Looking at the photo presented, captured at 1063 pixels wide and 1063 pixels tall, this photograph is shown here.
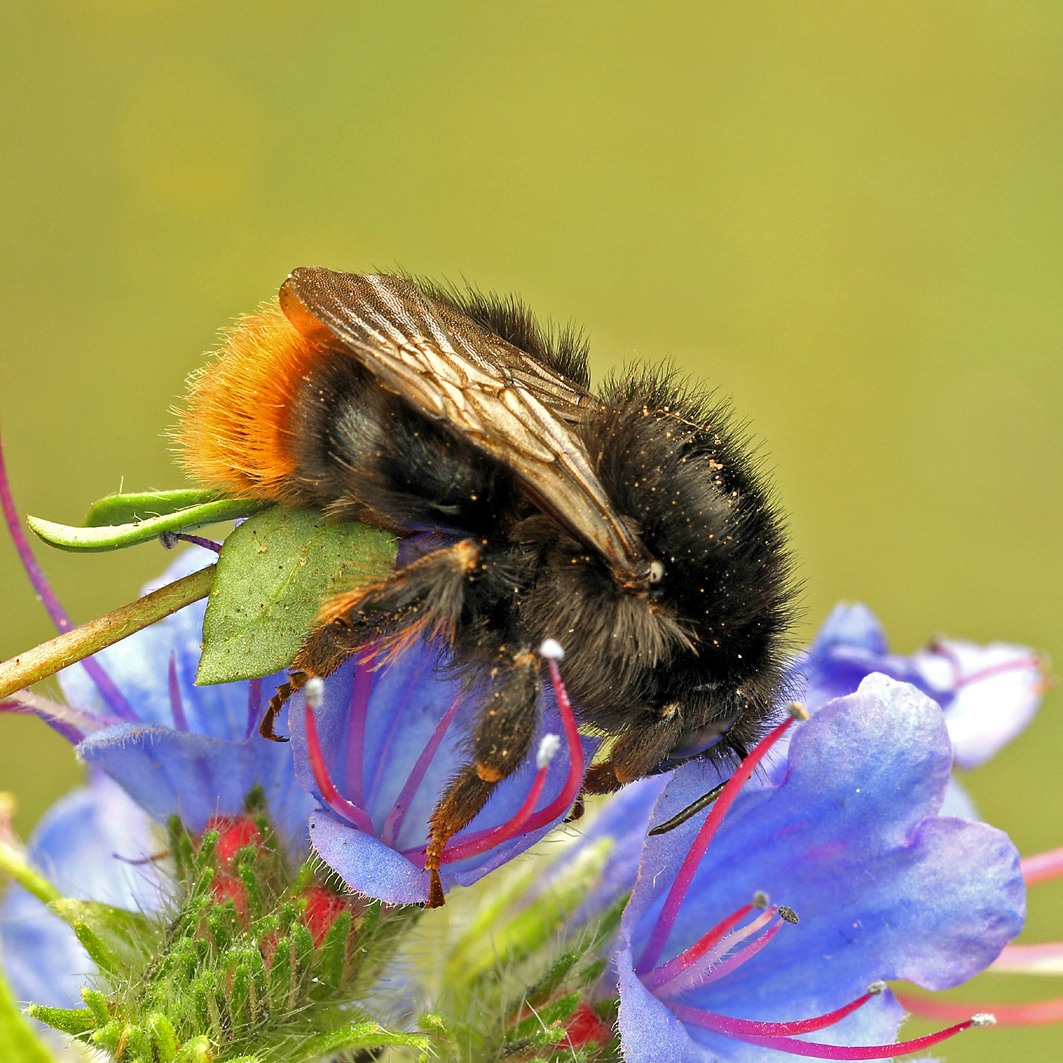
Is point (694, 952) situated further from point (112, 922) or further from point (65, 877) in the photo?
point (65, 877)

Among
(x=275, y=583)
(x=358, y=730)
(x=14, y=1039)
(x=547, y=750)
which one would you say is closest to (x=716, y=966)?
(x=547, y=750)

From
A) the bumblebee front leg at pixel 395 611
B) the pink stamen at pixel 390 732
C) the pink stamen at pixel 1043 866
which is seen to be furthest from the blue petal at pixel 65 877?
the pink stamen at pixel 1043 866

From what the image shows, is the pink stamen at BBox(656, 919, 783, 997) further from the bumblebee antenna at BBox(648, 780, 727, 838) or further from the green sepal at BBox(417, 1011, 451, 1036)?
the green sepal at BBox(417, 1011, 451, 1036)

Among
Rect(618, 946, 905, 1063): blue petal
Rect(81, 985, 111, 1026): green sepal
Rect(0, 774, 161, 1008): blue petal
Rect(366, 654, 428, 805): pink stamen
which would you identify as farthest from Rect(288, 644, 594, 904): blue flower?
Rect(0, 774, 161, 1008): blue petal

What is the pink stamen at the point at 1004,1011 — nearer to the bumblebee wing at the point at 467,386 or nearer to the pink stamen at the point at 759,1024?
the pink stamen at the point at 759,1024

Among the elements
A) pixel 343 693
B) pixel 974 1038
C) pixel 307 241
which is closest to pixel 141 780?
pixel 343 693

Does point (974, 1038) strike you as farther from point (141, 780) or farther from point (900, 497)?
point (141, 780)
